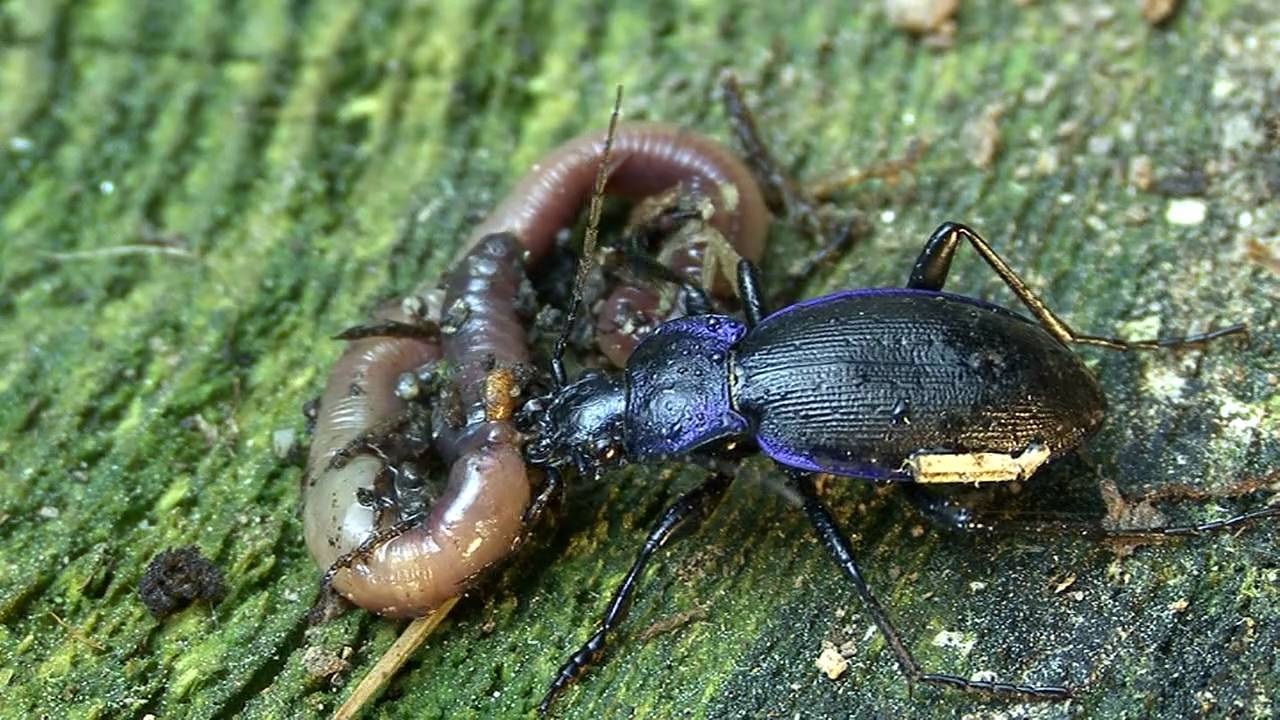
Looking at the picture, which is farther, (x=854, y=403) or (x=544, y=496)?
(x=544, y=496)

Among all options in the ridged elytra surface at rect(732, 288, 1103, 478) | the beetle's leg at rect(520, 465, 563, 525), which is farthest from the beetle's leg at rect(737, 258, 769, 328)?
the beetle's leg at rect(520, 465, 563, 525)

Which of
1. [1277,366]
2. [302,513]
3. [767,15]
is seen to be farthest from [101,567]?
[1277,366]

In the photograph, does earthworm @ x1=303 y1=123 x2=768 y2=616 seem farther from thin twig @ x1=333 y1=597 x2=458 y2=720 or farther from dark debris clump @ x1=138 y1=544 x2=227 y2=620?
dark debris clump @ x1=138 y1=544 x2=227 y2=620

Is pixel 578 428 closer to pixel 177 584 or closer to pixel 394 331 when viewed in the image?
pixel 394 331

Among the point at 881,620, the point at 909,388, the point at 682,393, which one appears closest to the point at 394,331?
the point at 682,393

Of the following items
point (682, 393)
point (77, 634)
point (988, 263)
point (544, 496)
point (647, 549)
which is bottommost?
point (77, 634)

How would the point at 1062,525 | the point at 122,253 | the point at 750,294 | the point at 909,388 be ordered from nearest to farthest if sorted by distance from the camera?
the point at 909,388 < the point at 1062,525 < the point at 750,294 < the point at 122,253

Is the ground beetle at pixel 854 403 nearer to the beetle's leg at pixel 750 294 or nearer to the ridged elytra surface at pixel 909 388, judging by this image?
the ridged elytra surface at pixel 909 388
